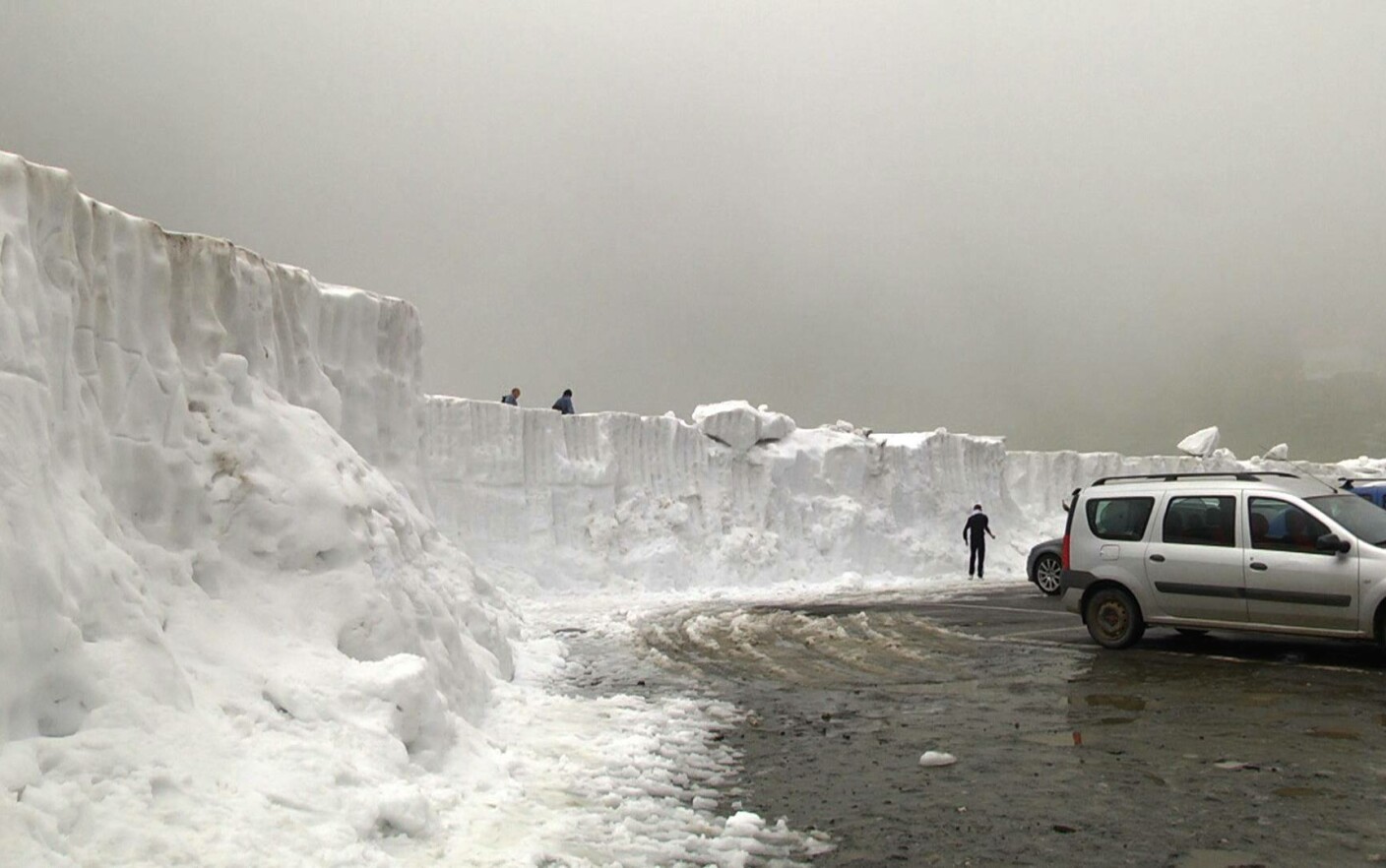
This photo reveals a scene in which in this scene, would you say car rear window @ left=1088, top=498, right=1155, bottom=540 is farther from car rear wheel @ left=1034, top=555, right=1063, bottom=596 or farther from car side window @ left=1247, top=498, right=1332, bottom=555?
car rear wheel @ left=1034, top=555, right=1063, bottom=596

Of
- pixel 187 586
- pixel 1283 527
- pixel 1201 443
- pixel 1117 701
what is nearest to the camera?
pixel 187 586

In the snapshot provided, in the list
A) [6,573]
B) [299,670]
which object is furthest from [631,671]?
[6,573]

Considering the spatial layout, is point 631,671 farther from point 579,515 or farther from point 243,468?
point 579,515

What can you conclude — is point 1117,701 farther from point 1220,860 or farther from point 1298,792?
point 1220,860

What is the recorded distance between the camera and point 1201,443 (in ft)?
128

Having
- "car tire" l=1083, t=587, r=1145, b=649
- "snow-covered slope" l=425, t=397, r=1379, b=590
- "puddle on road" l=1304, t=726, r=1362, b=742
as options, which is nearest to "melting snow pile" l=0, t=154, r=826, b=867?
"puddle on road" l=1304, t=726, r=1362, b=742

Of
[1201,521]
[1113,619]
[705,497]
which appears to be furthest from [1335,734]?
[705,497]

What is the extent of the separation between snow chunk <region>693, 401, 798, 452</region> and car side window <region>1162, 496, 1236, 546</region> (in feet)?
43.4

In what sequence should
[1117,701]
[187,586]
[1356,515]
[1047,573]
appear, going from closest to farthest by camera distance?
[187,586] → [1117,701] → [1356,515] → [1047,573]

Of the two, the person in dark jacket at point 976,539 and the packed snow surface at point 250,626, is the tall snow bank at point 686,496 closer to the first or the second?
the person in dark jacket at point 976,539

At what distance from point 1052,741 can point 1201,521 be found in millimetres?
4560

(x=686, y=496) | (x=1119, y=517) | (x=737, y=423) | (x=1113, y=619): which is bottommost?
(x=1113, y=619)

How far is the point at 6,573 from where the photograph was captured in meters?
4.40

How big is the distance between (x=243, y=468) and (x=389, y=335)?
17.0 ft
